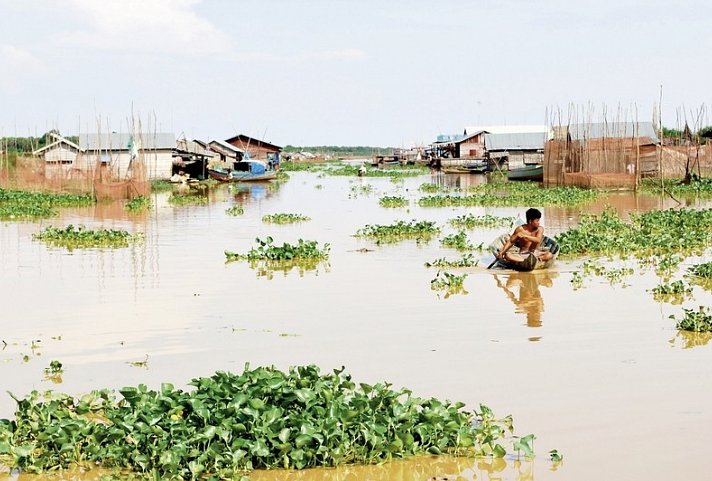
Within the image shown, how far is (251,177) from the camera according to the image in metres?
47.8

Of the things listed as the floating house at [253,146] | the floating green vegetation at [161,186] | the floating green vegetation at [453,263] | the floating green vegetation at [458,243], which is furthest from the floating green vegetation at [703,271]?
the floating house at [253,146]

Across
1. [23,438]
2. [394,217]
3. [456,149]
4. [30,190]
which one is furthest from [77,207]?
[456,149]

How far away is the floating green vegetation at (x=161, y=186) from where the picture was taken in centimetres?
3988

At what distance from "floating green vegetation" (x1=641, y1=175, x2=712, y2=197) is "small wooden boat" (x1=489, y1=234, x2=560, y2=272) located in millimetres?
16252

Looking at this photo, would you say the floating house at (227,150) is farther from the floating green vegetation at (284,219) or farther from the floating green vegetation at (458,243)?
the floating green vegetation at (458,243)

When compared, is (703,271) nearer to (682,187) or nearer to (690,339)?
(690,339)

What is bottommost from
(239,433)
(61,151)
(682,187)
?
(239,433)

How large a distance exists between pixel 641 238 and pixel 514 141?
4094 centimetres

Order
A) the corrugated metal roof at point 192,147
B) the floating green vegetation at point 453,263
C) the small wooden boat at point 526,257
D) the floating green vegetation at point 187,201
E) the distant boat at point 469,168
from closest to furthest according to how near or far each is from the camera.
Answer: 1. the small wooden boat at point 526,257
2. the floating green vegetation at point 453,263
3. the floating green vegetation at point 187,201
4. the corrugated metal roof at point 192,147
5. the distant boat at point 469,168

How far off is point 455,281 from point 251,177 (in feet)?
121

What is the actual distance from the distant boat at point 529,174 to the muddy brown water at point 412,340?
81.6 ft

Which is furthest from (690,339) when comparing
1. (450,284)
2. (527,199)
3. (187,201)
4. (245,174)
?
(245,174)

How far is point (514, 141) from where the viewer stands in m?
55.7

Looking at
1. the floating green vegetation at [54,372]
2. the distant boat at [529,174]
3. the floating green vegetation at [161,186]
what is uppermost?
the distant boat at [529,174]
